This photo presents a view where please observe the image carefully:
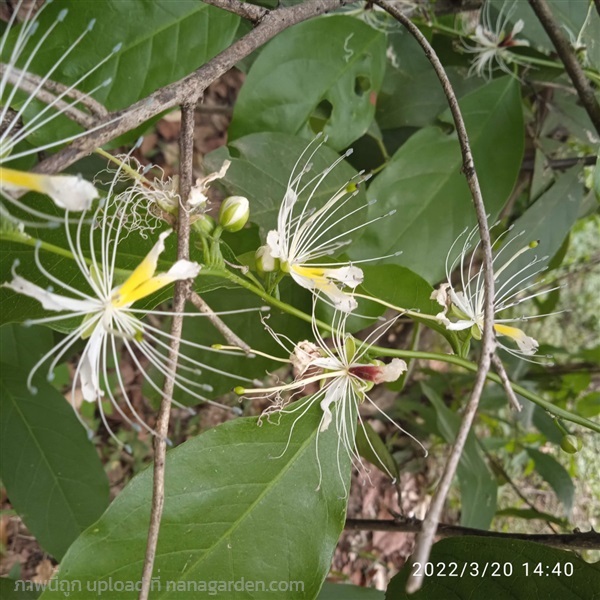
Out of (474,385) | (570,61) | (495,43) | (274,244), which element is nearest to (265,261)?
(274,244)

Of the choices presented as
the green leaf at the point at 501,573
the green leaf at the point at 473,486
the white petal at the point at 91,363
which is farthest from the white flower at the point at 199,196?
the green leaf at the point at 473,486

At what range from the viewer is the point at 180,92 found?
1.85 ft

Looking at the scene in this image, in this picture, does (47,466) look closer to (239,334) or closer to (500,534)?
(239,334)

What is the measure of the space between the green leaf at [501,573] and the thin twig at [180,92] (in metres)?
0.63

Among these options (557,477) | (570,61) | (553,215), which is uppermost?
(570,61)

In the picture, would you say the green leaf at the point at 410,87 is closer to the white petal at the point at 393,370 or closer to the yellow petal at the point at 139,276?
the white petal at the point at 393,370

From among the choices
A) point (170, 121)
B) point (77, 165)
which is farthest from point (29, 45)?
point (170, 121)

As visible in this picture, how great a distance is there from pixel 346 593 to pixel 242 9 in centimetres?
91

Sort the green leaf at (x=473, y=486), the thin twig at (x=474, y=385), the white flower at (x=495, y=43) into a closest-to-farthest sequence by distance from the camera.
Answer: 1. the thin twig at (x=474, y=385)
2. the white flower at (x=495, y=43)
3. the green leaf at (x=473, y=486)

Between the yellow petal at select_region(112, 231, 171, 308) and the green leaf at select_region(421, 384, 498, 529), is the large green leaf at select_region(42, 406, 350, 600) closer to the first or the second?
the yellow petal at select_region(112, 231, 171, 308)

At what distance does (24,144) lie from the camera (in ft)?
3.00

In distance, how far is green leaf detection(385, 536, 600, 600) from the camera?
2.38 feet

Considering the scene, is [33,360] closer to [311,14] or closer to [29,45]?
[29,45]

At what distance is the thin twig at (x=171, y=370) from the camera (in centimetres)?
50
